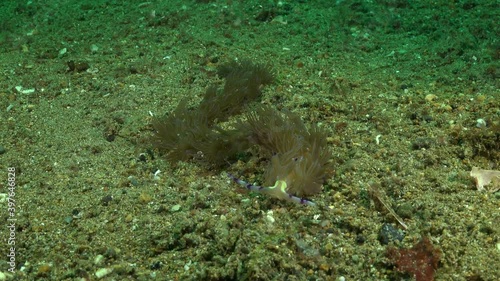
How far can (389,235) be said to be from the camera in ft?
10.5

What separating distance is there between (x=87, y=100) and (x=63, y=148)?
3.08ft

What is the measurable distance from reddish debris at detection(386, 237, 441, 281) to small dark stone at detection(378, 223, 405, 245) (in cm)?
12

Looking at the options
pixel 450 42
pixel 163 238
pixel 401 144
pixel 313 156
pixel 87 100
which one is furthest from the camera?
pixel 450 42

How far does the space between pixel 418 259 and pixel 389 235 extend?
0.86 feet

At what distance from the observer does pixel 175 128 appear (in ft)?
14.8

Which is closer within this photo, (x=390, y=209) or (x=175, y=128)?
(x=390, y=209)

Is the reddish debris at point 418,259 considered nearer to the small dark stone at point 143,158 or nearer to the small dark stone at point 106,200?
the small dark stone at point 106,200

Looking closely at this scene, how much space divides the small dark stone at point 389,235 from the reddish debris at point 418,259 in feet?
0.38

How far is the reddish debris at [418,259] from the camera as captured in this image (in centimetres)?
295

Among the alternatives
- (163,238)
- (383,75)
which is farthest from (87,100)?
(383,75)

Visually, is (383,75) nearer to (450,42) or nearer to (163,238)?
(450,42)

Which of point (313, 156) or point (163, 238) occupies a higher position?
point (313, 156)

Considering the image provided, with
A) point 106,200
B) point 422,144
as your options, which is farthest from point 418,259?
point 106,200

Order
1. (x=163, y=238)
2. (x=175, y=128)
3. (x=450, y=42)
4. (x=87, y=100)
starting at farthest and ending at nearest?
(x=450, y=42)
(x=87, y=100)
(x=175, y=128)
(x=163, y=238)
